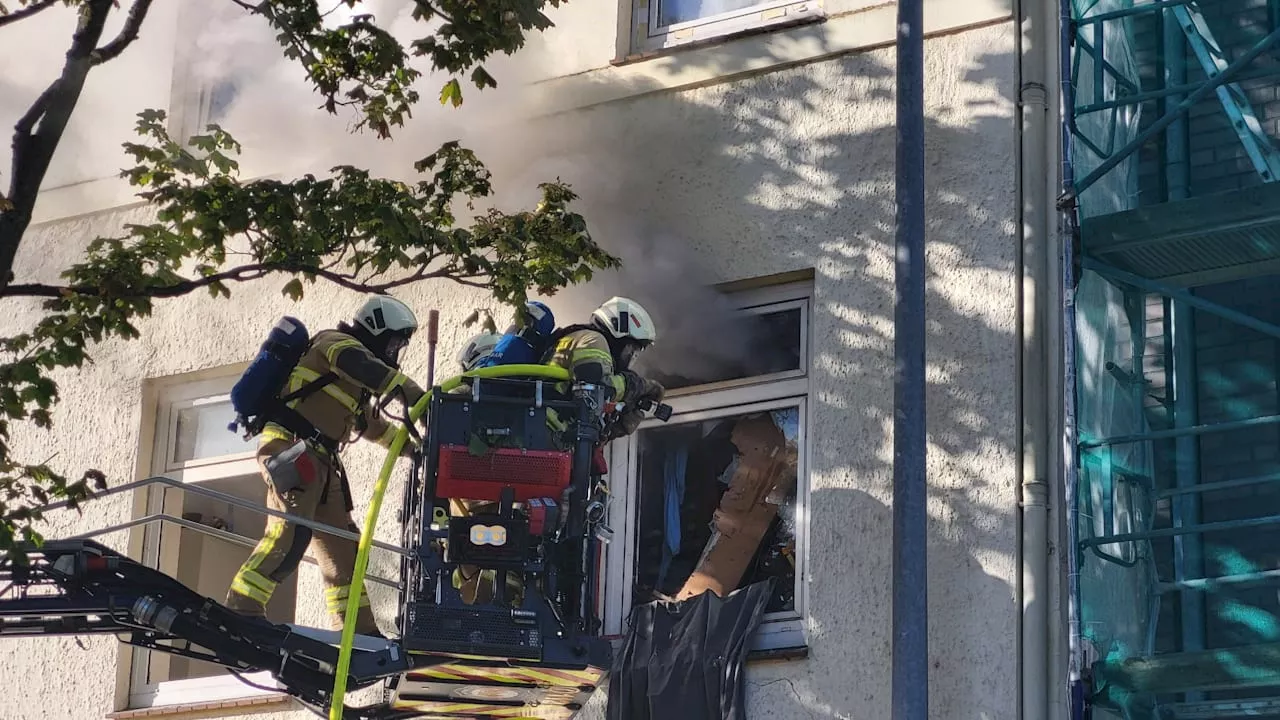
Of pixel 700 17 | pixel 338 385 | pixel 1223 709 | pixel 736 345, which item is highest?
pixel 700 17

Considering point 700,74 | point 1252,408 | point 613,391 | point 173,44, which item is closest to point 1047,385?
point 1252,408

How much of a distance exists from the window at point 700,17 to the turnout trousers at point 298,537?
295 cm

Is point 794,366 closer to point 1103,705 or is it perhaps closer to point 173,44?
point 1103,705

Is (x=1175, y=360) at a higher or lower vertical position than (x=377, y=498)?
higher

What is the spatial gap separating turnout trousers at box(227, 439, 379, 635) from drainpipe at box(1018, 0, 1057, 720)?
118 inches

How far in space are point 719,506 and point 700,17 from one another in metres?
2.71

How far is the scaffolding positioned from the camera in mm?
8461

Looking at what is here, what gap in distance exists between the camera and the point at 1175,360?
9.74m

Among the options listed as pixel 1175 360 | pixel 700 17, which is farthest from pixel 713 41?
pixel 1175 360

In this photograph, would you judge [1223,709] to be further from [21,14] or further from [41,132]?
[21,14]

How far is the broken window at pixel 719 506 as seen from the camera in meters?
9.86

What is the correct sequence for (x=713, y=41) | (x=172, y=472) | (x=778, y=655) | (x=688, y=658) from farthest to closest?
(x=172, y=472) < (x=713, y=41) < (x=688, y=658) < (x=778, y=655)

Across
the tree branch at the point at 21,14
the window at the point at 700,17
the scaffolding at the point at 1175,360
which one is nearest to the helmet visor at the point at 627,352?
the window at the point at 700,17

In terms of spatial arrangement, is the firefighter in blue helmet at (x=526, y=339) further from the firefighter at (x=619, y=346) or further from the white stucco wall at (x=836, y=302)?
the white stucco wall at (x=836, y=302)
